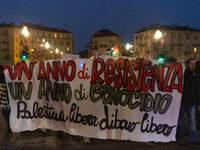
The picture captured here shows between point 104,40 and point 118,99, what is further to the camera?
point 104,40

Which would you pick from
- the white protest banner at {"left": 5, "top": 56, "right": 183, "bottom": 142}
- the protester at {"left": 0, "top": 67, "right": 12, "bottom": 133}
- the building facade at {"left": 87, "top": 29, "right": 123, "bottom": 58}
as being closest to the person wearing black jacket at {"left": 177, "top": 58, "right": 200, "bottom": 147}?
the white protest banner at {"left": 5, "top": 56, "right": 183, "bottom": 142}

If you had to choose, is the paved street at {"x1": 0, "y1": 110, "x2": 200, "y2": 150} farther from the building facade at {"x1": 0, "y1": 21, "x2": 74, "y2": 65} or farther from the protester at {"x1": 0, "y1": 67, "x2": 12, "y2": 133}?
the building facade at {"x1": 0, "y1": 21, "x2": 74, "y2": 65}

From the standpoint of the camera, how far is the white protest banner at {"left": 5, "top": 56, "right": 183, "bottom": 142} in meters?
4.67

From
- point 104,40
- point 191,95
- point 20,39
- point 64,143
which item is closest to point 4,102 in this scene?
point 64,143

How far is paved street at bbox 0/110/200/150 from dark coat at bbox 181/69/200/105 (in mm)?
1091

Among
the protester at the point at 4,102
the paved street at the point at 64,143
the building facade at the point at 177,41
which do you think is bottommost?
the paved street at the point at 64,143

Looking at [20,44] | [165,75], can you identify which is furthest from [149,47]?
[165,75]

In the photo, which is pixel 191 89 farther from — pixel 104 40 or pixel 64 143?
pixel 104 40

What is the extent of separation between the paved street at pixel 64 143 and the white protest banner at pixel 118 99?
0.21 m

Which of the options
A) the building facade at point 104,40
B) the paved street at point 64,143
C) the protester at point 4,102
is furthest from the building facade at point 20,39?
the paved street at point 64,143

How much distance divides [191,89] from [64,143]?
136 inches

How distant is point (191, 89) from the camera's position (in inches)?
190

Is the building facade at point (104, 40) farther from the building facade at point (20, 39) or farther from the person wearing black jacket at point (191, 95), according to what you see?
the person wearing black jacket at point (191, 95)

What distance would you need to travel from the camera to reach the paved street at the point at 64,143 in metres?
4.57
